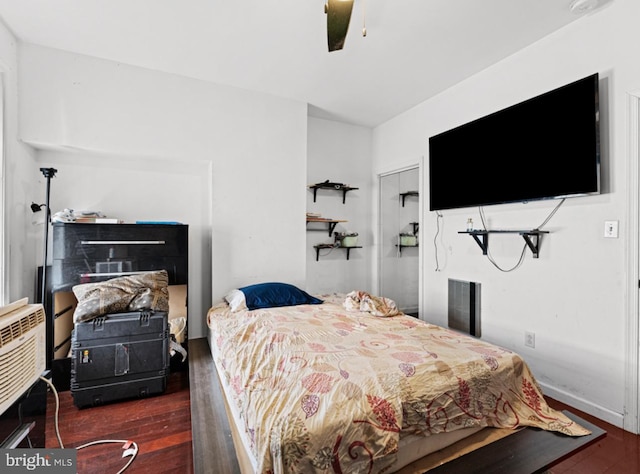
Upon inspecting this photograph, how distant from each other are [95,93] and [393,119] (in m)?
3.22

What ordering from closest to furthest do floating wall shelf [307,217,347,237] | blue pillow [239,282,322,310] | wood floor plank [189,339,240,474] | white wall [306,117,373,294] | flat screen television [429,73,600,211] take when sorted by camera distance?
wood floor plank [189,339,240,474]
flat screen television [429,73,600,211]
blue pillow [239,282,322,310]
floating wall shelf [307,217,347,237]
white wall [306,117,373,294]

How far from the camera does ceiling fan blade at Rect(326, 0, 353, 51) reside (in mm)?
1539

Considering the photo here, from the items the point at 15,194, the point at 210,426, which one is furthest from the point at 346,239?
Result: the point at 15,194

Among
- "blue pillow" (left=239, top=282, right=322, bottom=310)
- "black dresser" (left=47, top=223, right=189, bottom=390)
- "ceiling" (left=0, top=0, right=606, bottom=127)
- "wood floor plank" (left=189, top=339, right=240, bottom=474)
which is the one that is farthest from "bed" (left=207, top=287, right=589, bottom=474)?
"ceiling" (left=0, top=0, right=606, bottom=127)

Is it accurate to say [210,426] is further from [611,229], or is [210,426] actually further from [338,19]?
[611,229]

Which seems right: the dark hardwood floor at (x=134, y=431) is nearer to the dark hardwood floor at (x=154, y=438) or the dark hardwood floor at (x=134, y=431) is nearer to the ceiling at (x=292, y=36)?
the dark hardwood floor at (x=154, y=438)

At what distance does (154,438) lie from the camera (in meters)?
1.91

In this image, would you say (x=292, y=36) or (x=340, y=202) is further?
(x=340, y=202)

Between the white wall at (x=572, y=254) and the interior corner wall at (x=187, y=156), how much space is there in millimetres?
1941

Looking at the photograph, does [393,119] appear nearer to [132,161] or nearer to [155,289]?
[132,161]

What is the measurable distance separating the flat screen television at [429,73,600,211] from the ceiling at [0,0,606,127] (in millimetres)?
546

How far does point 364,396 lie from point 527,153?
2.29 meters

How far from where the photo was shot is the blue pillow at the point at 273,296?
2855mm

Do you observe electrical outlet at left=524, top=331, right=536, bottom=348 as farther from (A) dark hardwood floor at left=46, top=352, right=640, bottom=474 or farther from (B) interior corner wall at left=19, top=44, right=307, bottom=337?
(B) interior corner wall at left=19, top=44, right=307, bottom=337
